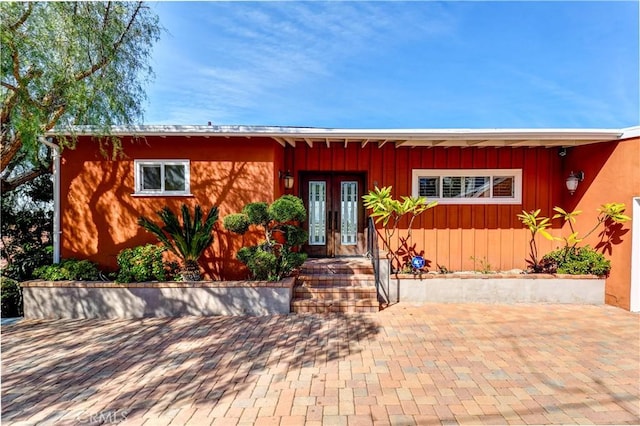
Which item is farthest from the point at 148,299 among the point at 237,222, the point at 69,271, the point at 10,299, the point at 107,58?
the point at 107,58

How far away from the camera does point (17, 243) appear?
22.5 feet

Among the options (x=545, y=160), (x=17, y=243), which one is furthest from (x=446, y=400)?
(x=17, y=243)

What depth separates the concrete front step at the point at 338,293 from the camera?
6031 millimetres

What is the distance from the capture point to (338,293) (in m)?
6.04

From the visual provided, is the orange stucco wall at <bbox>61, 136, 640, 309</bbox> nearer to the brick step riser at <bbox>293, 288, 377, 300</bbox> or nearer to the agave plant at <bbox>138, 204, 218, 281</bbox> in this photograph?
the agave plant at <bbox>138, 204, 218, 281</bbox>


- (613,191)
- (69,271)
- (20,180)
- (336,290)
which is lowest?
(336,290)

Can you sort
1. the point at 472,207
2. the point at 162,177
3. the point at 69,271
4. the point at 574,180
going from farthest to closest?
1. the point at 472,207
2. the point at 574,180
3. the point at 162,177
4. the point at 69,271

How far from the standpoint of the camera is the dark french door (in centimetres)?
815

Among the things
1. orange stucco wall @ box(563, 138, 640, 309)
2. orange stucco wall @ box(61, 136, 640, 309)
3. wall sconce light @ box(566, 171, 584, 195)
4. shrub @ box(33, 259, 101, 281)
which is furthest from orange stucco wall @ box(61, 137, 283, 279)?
orange stucco wall @ box(563, 138, 640, 309)

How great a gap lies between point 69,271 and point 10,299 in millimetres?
1143

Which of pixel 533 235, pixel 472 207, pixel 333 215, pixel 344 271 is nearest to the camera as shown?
pixel 344 271

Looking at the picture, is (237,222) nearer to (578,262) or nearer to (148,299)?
(148,299)

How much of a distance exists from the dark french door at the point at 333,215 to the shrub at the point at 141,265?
3444mm

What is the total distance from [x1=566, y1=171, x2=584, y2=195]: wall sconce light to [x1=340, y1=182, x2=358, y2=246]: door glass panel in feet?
15.4
